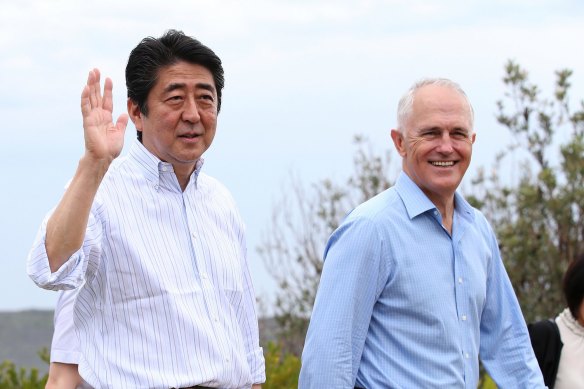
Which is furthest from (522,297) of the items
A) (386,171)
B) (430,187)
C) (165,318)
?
(165,318)

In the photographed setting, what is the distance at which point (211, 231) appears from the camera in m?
4.75

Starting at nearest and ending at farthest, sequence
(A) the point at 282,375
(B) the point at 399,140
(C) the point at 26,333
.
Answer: (B) the point at 399,140 < (A) the point at 282,375 < (C) the point at 26,333

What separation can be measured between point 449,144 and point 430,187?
0.60 ft

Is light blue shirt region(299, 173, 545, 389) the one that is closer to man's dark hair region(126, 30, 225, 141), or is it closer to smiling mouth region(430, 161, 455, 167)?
smiling mouth region(430, 161, 455, 167)

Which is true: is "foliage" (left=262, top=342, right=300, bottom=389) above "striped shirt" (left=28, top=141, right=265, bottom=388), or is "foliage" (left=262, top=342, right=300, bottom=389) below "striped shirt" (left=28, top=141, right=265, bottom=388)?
below

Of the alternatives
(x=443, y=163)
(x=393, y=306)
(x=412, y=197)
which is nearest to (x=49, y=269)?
(x=393, y=306)

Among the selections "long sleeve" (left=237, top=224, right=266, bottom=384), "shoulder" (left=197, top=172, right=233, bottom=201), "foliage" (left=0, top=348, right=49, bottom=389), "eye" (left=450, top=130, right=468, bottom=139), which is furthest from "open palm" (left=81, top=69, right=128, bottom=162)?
"foliage" (left=0, top=348, right=49, bottom=389)

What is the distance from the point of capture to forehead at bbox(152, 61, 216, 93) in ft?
15.3

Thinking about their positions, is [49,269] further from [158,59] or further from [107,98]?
[158,59]

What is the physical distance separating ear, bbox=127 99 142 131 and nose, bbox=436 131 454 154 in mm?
1131

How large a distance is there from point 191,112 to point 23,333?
34.2 ft

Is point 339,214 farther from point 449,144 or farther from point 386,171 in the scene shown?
point 449,144

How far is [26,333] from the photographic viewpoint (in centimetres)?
1441

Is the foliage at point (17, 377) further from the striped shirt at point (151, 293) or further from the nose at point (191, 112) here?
the nose at point (191, 112)
